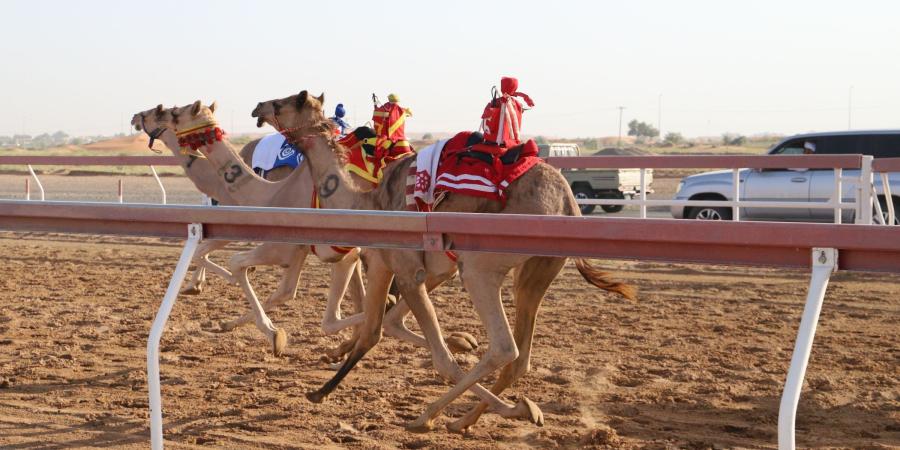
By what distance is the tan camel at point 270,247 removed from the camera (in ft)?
27.1

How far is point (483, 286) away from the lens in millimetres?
6176

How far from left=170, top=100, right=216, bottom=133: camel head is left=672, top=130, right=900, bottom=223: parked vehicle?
32.3 ft

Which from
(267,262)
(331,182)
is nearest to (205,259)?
(267,262)

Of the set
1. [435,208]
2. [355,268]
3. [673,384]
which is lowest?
[673,384]

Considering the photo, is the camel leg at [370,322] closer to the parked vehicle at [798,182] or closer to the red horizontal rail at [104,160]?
the red horizontal rail at [104,160]

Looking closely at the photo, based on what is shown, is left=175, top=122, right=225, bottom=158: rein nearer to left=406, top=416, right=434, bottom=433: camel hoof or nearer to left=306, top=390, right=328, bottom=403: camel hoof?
left=306, top=390, right=328, bottom=403: camel hoof

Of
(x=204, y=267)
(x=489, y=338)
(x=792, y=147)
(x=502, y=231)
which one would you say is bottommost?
(x=204, y=267)

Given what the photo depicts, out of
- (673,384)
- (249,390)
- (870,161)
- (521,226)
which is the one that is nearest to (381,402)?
(249,390)

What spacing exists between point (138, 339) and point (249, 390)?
2254 millimetres

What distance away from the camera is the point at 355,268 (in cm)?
905

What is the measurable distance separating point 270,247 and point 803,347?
226 inches

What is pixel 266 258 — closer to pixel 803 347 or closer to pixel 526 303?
pixel 526 303

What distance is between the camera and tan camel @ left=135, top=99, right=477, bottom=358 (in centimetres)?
827

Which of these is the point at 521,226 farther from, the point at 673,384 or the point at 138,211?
the point at 673,384
